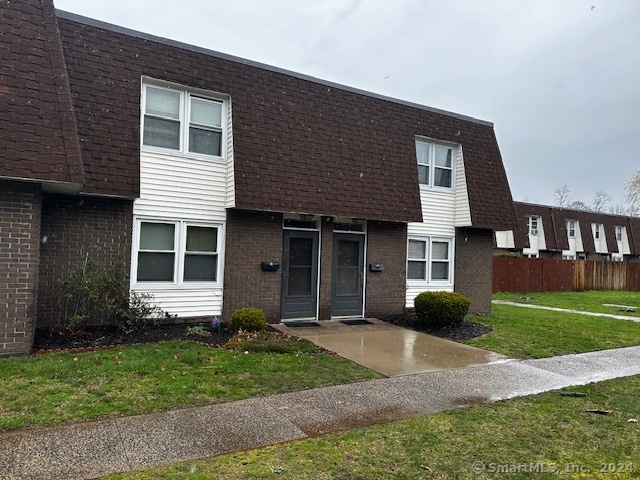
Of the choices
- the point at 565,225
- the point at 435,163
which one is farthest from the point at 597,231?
the point at 435,163

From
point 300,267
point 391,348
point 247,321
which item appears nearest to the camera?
point 391,348

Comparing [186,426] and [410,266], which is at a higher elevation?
[410,266]

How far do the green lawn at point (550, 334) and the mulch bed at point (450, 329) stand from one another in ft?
0.91

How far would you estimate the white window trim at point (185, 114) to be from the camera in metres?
9.79

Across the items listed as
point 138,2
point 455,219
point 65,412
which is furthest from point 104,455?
point 138,2

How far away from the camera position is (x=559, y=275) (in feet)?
87.1

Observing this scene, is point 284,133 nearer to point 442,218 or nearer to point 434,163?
point 434,163

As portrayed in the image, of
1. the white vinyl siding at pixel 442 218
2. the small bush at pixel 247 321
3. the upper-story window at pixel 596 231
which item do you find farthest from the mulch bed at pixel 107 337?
the upper-story window at pixel 596 231

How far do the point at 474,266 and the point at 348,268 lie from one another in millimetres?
4988

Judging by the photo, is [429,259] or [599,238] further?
[599,238]

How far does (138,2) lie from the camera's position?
1747 cm

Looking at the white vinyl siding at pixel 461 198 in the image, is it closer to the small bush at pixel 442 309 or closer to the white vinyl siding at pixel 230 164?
the small bush at pixel 442 309

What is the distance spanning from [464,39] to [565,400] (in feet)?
38.2

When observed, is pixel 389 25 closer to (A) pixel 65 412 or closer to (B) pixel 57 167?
(B) pixel 57 167
